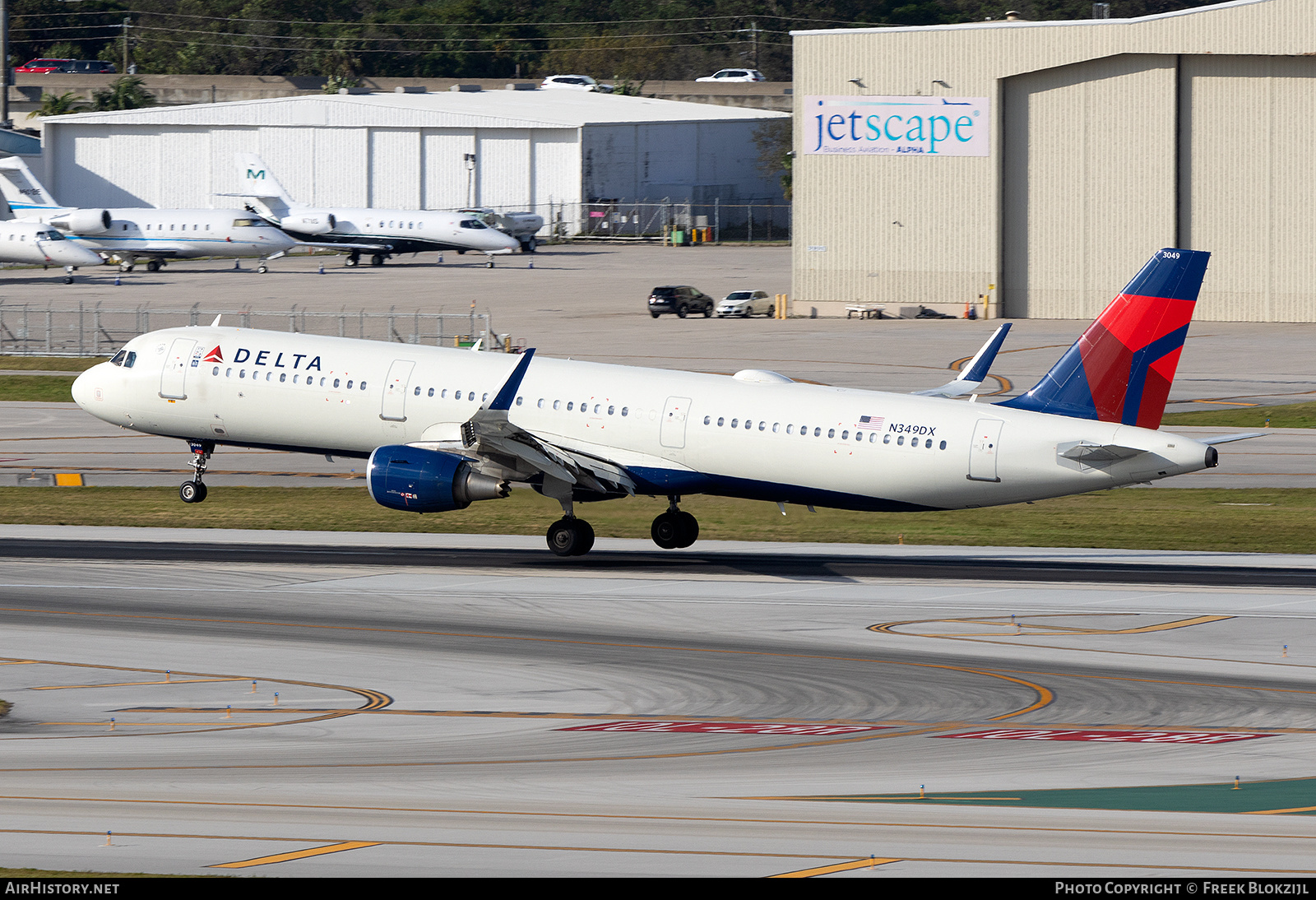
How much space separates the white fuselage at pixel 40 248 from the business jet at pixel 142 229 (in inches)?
201

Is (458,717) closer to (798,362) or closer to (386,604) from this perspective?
(386,604)

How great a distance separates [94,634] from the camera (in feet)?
104

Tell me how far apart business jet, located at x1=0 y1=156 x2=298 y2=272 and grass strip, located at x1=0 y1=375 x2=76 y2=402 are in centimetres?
5527

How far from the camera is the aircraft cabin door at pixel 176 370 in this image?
4297 cm

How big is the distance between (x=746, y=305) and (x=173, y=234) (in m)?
52.3

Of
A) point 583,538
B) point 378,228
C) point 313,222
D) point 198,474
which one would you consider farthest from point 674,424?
point 313,222

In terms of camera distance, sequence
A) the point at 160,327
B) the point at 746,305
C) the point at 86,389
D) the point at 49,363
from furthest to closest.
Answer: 1. the point at 746,305
2. the point at 160,327
3. the point at 49,363
4. the point at 86,389

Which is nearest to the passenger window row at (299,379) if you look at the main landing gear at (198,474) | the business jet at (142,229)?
the main landing gear at (198,474)

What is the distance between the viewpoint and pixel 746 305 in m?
103

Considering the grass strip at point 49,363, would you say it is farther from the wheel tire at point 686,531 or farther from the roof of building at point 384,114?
the roof of building at point 384,114

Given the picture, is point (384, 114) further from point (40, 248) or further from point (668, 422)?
point (668, 422)

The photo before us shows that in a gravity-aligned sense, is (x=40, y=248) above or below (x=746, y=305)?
above

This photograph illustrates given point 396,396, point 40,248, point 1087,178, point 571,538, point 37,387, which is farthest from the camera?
point 40,248

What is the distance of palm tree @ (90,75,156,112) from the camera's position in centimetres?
17425
